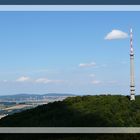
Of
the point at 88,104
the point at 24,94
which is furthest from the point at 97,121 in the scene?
the point at 24,94

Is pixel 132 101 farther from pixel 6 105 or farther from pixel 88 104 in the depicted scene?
pixel 6 105

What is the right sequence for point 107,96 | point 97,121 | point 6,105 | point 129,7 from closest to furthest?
point 129,7 < point 6,105 < point 97,121 < point 107,96

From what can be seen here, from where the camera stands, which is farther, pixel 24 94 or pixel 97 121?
pixel 97 121

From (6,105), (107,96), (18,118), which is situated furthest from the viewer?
(107,96)

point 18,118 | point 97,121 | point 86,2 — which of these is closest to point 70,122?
point 97,121

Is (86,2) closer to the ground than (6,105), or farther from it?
farther from it
